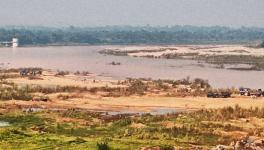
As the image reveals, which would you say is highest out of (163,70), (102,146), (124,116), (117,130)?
(102,146)

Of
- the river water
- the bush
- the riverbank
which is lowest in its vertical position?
the river water

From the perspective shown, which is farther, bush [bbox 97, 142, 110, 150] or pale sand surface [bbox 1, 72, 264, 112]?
pale sand surface [bbox 1, 72, 264, 112]

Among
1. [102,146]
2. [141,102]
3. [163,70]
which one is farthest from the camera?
[163,70]

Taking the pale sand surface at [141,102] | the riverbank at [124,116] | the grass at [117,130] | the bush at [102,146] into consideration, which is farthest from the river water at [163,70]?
the bush at [102,146]

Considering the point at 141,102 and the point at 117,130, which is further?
the point at 141,102

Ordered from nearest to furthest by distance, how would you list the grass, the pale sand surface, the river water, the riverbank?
the grass → the riverbank → the pale sand surface → the river water

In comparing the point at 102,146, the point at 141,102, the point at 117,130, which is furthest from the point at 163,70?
the point at 102,146

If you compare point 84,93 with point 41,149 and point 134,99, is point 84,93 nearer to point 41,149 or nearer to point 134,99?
point 134,99

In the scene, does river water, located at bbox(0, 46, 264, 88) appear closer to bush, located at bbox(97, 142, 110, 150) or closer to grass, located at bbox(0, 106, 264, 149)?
grass, located at bbox(0, 106, 264, 149)

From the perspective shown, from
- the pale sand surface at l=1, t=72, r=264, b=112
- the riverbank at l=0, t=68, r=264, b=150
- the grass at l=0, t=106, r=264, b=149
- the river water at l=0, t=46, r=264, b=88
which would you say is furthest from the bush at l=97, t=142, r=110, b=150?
the river water at l=0, t=46, r=264, b=88

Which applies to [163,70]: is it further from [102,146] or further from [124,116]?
[102,146]

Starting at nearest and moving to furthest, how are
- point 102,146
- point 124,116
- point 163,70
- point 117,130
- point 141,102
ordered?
1. point 102,146
2. point 117,130
3. point 124,116
4. point 141,102
5. point 163,70
